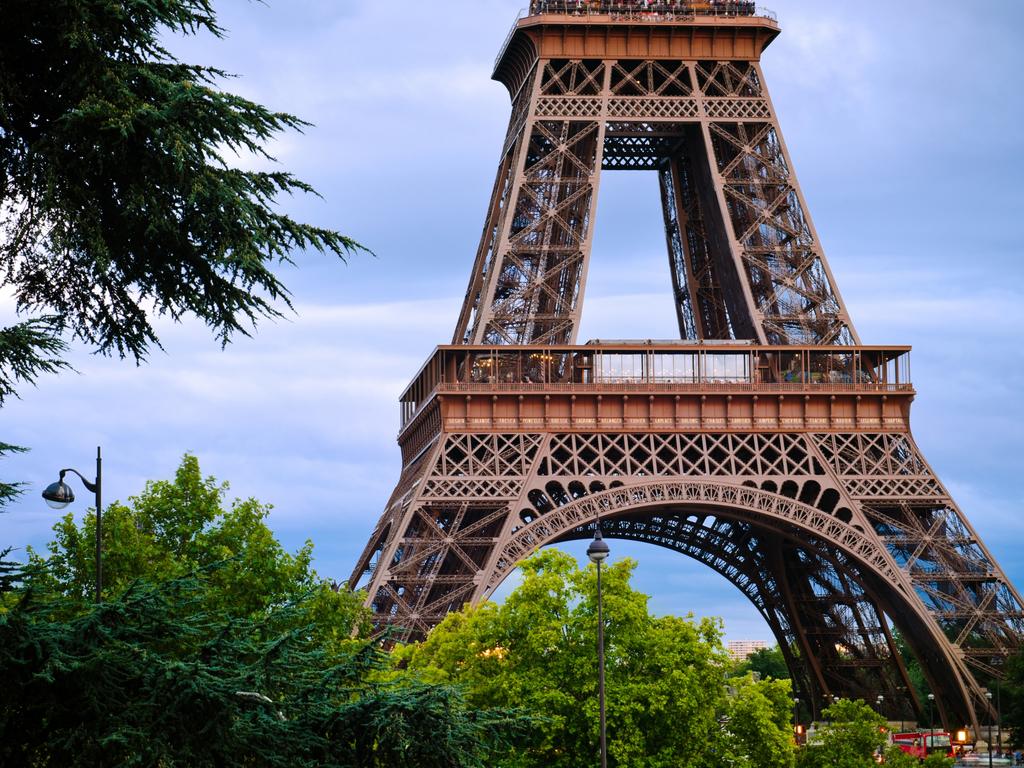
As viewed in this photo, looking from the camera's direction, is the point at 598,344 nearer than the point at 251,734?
No

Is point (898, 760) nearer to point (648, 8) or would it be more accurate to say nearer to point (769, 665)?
point (648, 8)

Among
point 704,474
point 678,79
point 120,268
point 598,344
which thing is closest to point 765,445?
point 704,474

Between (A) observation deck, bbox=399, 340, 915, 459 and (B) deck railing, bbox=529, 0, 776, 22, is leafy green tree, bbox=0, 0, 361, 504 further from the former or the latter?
(B) deck railing, bbox=529, 0, 776, 22

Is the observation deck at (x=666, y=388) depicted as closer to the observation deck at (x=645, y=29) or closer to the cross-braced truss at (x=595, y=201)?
the cross-braced truss at (x=595, y=201)

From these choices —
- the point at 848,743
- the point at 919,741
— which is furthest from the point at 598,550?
the point at 919,741

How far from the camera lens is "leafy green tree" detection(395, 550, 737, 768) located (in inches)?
1540

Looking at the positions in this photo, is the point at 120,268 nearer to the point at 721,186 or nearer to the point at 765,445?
the point at 765,445

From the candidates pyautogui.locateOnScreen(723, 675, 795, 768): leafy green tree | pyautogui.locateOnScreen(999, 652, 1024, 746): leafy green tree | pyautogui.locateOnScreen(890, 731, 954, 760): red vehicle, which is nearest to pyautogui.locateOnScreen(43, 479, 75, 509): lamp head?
pyautogui.locateOnScreen(723, 675, 795, 768): leafy green tree

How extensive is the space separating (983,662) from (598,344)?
17507 mm

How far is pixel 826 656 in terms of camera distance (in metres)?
67.0

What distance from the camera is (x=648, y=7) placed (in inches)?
2496

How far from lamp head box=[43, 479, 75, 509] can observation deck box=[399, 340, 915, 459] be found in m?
31.0

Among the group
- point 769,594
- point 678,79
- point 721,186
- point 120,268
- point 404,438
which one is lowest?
point 120,268

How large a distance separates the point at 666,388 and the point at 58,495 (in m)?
34.9
